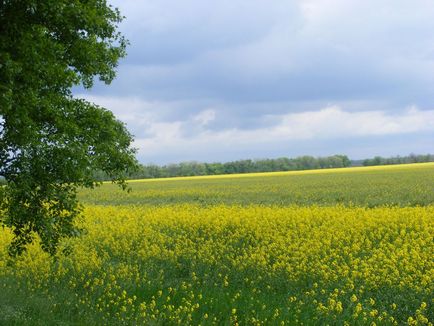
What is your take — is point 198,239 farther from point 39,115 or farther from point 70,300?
point 39,115

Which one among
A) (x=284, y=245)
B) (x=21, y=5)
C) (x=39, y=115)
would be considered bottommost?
(x=284, y=245)

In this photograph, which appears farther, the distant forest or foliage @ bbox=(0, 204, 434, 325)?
the distant forest

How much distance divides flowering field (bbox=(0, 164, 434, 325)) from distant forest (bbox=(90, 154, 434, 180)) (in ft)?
301

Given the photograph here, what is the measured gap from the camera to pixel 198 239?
18.1m

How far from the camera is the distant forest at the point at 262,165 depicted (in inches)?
4500

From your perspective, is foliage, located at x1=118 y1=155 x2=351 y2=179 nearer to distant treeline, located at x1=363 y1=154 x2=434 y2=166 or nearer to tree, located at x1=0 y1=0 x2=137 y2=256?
distant treeline, located at x1=363 y1=154 x2=434 y2=166

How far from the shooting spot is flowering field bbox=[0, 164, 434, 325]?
1106 centimetres

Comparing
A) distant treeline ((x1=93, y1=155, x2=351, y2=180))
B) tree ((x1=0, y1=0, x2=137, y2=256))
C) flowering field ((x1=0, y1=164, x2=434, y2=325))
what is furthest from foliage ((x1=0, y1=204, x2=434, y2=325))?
distant treeline ((x1=93, y1=155, x2=351, y2=180))

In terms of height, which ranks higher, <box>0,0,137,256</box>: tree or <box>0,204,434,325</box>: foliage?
<box>0,0,137,256</box>: tree

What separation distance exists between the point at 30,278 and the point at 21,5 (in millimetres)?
8095

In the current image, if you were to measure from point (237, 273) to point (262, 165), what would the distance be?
10554cm

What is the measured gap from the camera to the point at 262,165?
119188mm

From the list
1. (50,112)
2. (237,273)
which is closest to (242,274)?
(237,273)

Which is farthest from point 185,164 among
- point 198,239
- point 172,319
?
point 172,319
